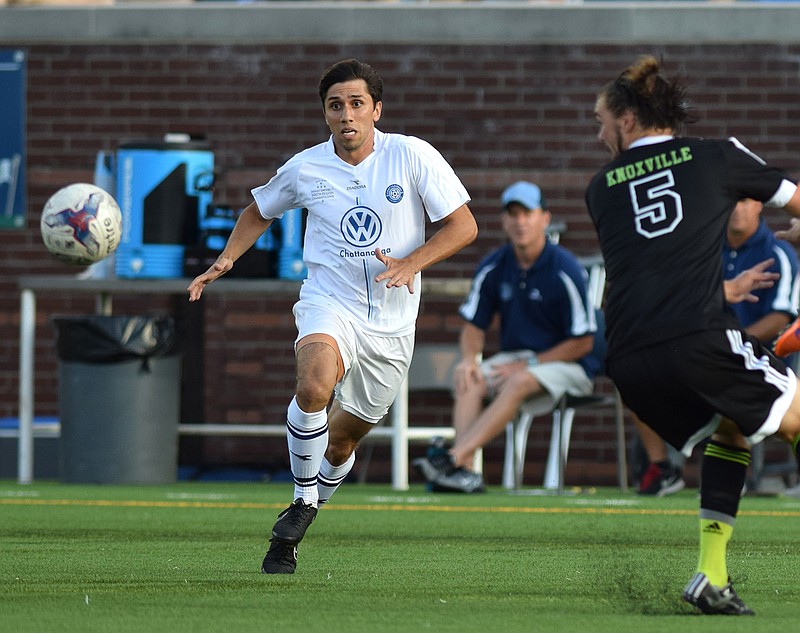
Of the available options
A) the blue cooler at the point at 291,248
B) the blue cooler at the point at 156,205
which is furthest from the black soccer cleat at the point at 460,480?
the blue cooler at the point at 156,205

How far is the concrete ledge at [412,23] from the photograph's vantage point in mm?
13102

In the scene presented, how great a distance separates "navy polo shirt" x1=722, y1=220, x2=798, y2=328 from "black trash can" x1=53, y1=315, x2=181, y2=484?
3.75m

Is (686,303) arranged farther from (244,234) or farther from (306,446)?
(244,234)

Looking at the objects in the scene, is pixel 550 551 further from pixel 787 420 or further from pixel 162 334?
pixel 162 334

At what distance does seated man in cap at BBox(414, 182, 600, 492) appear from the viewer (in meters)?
9.94

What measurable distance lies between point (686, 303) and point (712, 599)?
0.83 metres

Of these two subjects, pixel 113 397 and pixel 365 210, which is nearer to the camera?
pixel 365 210

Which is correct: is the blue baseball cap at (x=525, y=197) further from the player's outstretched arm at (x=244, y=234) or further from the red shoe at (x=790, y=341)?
the red shoe at (x=790, y=341)

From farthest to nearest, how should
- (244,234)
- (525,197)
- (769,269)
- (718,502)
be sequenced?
(525,197), (769,269), (244,234), (718,502)

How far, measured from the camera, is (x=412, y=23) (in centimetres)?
1322

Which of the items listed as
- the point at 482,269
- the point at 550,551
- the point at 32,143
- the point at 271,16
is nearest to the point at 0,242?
the point at 32,143

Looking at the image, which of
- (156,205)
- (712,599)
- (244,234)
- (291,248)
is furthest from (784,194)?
(156,205)

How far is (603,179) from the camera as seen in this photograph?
4.72 meters

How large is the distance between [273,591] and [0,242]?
9.24m
